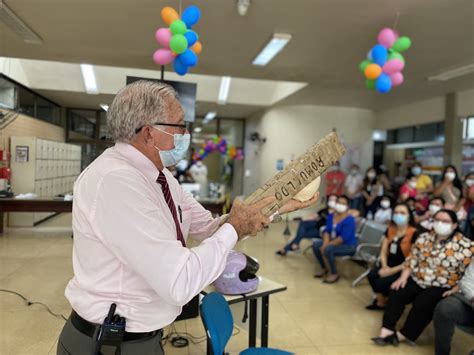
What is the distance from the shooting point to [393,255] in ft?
13.3

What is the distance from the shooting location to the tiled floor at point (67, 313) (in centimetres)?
281

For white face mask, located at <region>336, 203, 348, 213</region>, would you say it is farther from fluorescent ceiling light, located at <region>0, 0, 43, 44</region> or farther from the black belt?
→ fluorescent ceiling light, located at <region>0, 0, 43, 44</region>

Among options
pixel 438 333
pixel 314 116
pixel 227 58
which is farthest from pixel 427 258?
pixel 314 116

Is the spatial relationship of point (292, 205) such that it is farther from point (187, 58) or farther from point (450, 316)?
point (187, 58)

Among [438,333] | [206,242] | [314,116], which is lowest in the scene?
[438,333]

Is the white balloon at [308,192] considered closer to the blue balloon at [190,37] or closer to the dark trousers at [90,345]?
the dark trousers at [90,345]

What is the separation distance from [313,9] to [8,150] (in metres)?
3.30

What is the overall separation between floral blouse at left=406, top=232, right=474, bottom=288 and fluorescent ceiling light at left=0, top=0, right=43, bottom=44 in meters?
4.95

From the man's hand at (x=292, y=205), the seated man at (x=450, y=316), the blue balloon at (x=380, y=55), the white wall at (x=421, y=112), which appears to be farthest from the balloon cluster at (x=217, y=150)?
the man's hand at (x=292, y=205)

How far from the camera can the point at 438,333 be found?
2.90 metres

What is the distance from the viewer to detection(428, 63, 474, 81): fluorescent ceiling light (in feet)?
19.9

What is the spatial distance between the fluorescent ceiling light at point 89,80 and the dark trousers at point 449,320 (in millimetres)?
3140

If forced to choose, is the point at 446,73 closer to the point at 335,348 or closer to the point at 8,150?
the point at 335,348

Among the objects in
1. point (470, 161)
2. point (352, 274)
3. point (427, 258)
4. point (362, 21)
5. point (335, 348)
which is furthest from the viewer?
point (470, 161)
